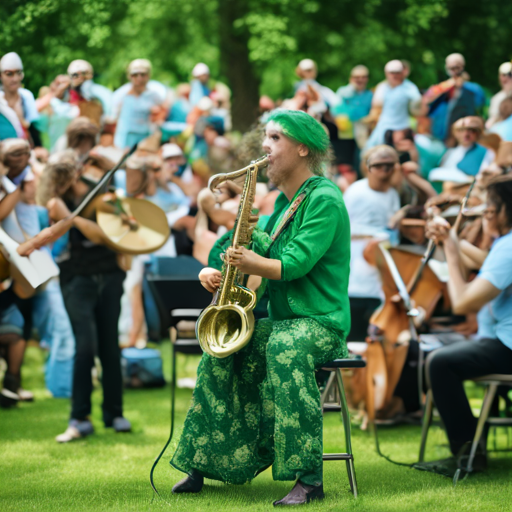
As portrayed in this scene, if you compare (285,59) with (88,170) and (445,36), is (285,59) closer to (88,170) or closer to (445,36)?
(445,36)

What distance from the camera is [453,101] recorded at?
9656 mm

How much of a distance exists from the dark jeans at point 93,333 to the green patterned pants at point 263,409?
1.71 meters

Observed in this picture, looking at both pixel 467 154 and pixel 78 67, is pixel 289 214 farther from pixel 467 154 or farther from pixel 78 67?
pixel 467 154

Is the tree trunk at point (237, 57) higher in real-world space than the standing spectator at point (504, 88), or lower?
higher

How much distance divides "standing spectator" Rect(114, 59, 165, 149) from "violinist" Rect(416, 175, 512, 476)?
17.1ft

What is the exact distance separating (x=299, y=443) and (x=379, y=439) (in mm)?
1965

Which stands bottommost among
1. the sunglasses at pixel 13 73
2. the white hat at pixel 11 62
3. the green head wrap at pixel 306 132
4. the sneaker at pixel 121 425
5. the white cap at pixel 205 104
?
the sneaker at pixel 121 425

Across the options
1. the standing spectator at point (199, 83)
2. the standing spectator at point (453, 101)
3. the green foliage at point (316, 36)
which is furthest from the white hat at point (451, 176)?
the standing spectator at point (199, 83)

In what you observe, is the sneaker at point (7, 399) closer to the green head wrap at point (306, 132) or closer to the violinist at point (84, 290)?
the violinist at point (84, 290)

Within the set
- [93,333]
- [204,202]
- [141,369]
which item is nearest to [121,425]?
[93,333]

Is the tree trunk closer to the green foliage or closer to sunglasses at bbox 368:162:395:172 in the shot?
the green foliage

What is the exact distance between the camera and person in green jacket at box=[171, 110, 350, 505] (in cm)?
380

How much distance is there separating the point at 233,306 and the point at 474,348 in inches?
57.5

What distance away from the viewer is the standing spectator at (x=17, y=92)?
6.11 meters
